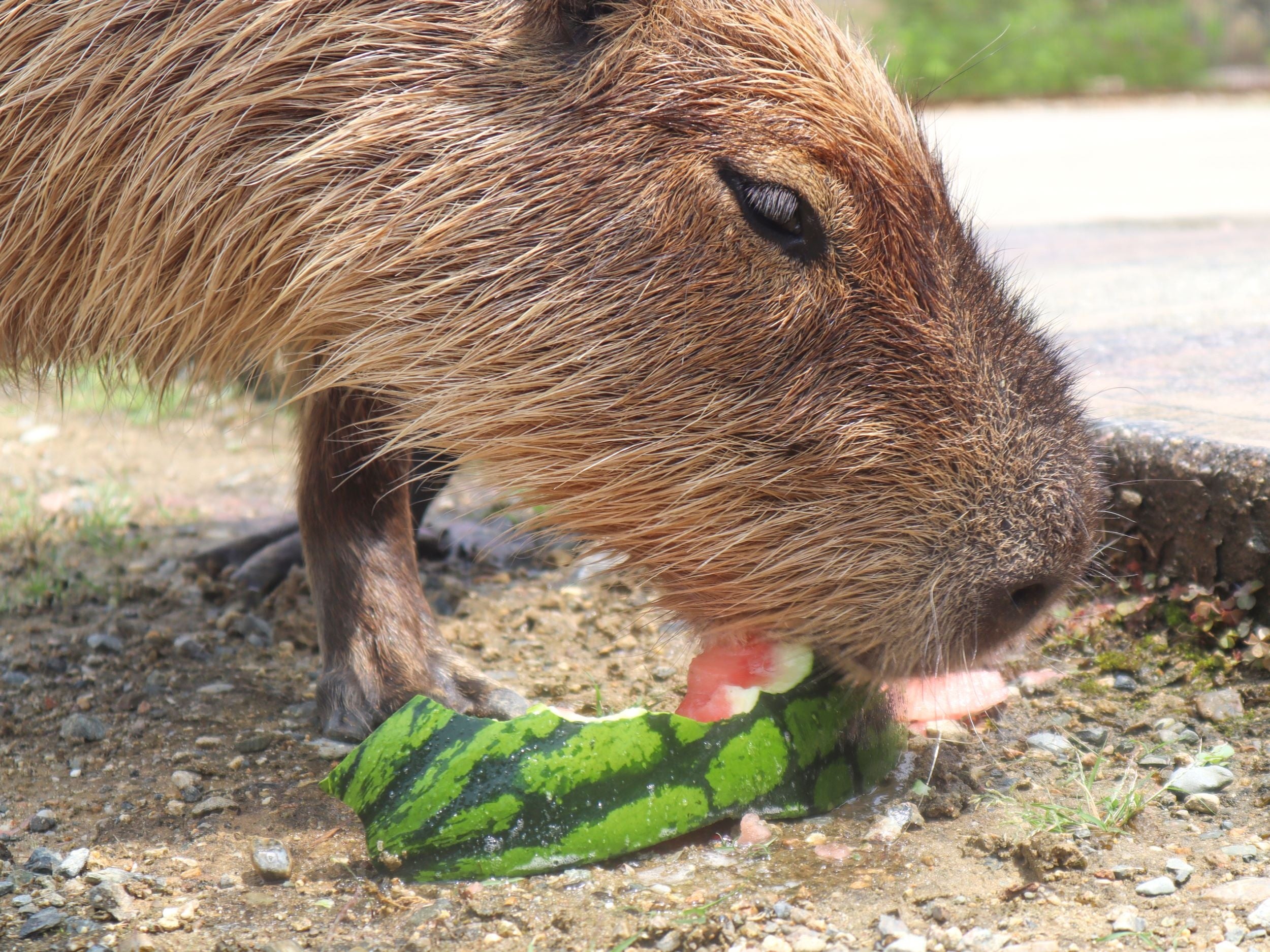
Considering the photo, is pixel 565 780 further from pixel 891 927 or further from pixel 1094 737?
pixel 1094 737

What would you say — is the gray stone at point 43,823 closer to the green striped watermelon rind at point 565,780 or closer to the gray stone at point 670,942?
the green striped watermelon rind at point 565,780

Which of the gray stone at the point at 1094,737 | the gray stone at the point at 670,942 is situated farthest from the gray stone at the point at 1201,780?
the gray stone at the point at 670,942

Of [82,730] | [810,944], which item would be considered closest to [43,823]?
[82,730]

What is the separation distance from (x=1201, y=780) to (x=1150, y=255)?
121 inches

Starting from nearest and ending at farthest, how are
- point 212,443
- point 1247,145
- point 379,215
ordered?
point 379,215 → point 212,443 → point 1247,145

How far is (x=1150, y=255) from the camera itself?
493cm

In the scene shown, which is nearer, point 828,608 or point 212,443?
point 828,608


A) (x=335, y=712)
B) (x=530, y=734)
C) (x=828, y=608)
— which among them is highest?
(x=828, y=608)

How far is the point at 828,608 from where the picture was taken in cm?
218

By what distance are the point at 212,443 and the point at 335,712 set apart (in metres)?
2.77

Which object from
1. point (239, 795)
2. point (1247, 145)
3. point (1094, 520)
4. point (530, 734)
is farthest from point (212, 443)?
point (1247, 145)

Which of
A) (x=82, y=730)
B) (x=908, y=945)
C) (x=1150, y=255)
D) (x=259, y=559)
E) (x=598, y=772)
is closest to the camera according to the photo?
(x=908, y=945)

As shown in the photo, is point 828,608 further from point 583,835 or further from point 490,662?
point 490,662

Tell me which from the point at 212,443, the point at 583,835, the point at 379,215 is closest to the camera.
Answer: the point at 583,835
